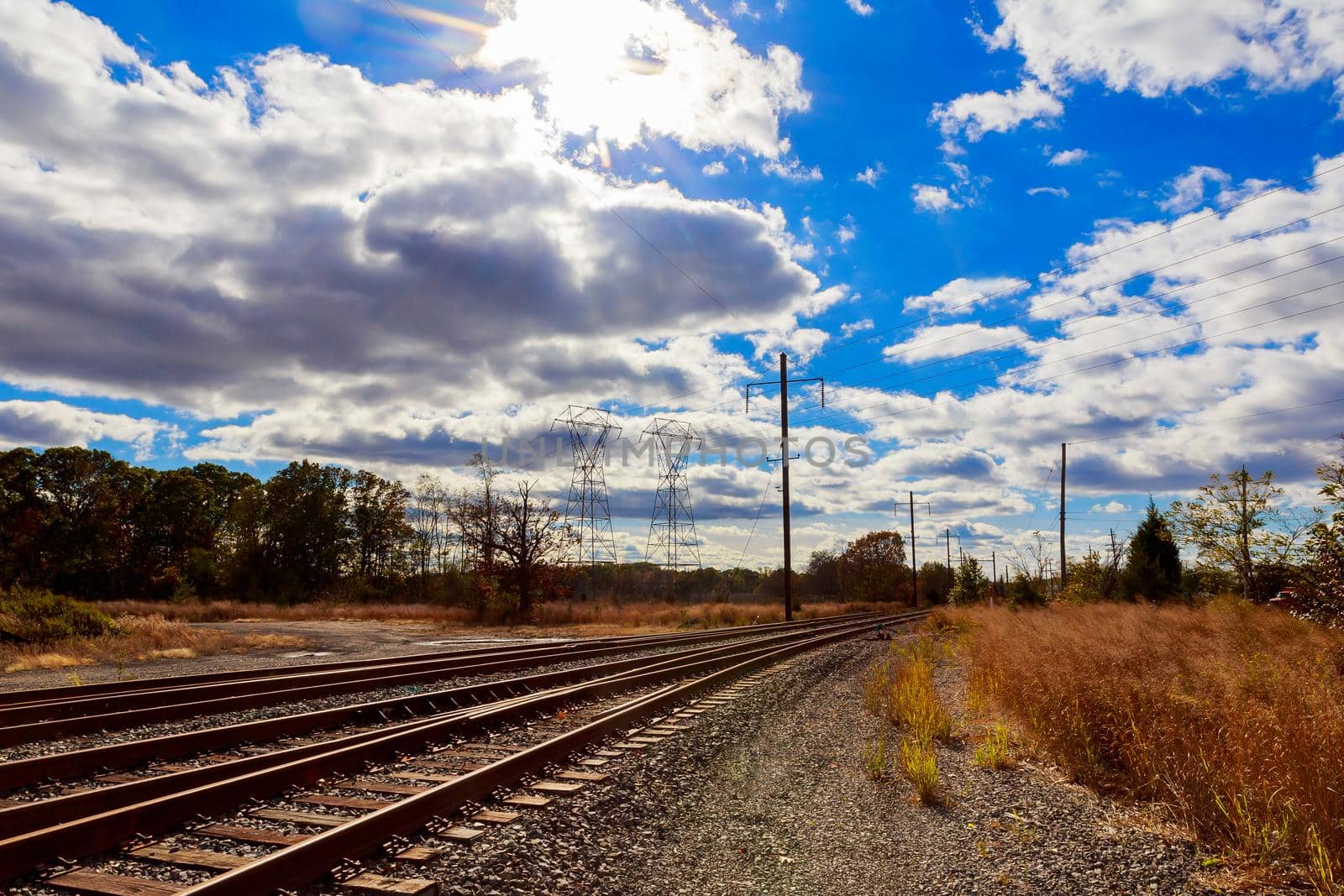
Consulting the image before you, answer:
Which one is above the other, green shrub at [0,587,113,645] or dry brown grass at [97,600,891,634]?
green shrub at [0,587,113,645]

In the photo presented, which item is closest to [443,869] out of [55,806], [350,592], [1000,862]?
[55,806]

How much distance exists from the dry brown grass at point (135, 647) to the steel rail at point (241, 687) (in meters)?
6.30

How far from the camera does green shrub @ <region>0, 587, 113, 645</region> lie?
750 inches

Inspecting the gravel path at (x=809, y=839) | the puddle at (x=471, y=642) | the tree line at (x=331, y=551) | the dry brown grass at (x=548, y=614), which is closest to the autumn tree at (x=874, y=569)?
the tree line at (x=331, y=551)

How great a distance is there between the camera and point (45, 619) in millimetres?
19844

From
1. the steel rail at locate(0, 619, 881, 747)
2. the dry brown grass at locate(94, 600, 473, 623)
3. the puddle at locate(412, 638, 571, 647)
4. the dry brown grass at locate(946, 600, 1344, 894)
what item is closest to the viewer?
the dry brown grass at locate(946, 600, 1344, 894)

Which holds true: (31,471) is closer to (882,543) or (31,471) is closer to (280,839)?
(280,839)

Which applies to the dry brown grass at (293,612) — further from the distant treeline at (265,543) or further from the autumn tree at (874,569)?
the autumn tree at (874,569)

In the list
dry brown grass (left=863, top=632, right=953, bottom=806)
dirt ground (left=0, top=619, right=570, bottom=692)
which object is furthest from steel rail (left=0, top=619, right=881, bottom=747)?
dry brown grass (left=863, top=632, right=953, bottom=806)

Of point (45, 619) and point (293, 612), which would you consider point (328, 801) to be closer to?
point (45, 619)

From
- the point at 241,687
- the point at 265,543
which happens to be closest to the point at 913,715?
the point at 241,687

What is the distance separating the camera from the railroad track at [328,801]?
4652mm

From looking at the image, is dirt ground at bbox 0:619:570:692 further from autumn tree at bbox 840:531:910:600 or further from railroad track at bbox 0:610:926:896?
autumn tree at bbox 840:531:910:600

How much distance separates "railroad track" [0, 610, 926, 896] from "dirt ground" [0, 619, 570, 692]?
24.3ft
